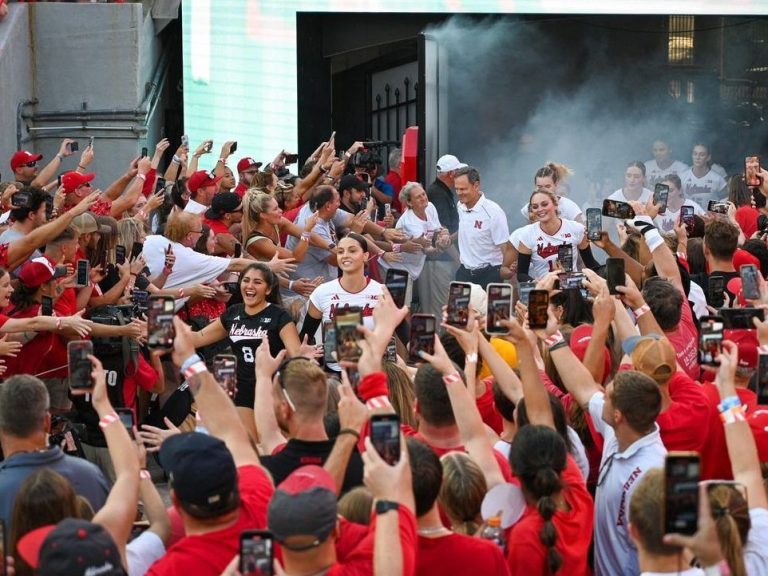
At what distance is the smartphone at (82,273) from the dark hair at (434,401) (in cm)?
370

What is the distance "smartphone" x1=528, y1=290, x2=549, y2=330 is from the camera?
19.4 ft

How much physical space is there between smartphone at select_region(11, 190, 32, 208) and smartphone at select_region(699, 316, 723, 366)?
5.04m

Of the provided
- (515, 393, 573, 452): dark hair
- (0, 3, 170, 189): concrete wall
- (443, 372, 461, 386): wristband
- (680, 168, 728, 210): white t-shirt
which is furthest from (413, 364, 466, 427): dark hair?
(0, 3, 170, 189): concrete wall

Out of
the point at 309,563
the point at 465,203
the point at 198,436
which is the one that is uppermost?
the point at 465,203

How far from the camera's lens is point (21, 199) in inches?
341

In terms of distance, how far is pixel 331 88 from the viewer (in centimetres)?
1656

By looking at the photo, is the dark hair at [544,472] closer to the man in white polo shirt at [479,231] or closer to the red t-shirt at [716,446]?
the red t-shirt at [716,446]

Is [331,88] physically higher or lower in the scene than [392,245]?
higher

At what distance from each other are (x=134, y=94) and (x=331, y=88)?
233 centimetres

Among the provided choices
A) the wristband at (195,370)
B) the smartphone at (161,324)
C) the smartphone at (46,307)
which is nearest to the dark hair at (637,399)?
the wristband at (195,370)

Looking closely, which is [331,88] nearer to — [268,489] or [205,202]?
[205,202]

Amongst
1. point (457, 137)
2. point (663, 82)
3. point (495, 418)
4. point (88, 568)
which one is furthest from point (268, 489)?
point (663, 82)

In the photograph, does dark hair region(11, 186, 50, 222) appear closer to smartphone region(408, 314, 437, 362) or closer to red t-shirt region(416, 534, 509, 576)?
smartphone region(408, 314, 437, 362)

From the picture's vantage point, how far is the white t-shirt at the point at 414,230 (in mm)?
12148
